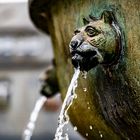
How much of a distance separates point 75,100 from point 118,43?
1.53 feet

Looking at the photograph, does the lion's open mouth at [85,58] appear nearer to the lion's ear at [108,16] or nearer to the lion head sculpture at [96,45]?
the lion head sculpture at [96,45]

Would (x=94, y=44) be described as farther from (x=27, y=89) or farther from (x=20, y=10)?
(x=20, y=10)

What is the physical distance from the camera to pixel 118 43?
2090mm

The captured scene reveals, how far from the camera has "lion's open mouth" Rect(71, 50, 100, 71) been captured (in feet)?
6.77

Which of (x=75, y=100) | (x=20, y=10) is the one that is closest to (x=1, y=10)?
(x=20, y=10)

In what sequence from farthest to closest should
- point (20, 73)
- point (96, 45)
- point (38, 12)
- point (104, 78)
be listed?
point (20, 73)
point (38, 12)
point (104, 78)
point (96, 45)

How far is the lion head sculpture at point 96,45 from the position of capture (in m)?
2.07

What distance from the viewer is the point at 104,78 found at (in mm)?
2182

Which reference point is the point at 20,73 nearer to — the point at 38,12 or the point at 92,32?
the point at 38,12

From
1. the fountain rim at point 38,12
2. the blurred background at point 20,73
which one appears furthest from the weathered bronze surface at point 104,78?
the blurred background at point 20,73

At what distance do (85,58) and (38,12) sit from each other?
2.48 ft

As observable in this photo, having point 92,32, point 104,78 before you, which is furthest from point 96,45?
point 104,78

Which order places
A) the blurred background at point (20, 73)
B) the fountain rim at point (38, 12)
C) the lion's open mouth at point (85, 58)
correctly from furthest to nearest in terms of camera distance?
the blurred background at point (20, 73), the fountain rim at point (38, 12), the lion's open mouth at point (85, 58)

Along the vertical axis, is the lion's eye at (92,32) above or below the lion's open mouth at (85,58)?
above
